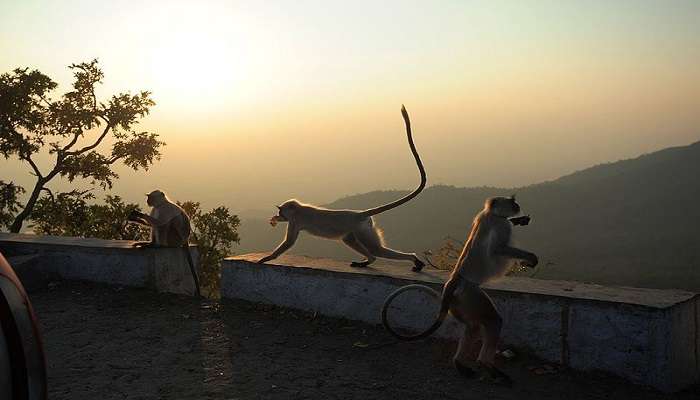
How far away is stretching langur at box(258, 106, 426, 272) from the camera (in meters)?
6.76

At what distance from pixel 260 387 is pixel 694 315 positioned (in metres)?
3.28

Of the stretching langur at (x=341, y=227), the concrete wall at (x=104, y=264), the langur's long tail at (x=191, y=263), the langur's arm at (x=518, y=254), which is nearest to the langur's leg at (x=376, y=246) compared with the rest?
the stretching langur at (x=341, y=227)

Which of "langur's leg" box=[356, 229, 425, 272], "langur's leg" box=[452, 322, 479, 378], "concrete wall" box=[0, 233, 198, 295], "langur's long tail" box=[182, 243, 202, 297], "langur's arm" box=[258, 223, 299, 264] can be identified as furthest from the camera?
"langur's long tail" box=[182, 243, 202, 297]

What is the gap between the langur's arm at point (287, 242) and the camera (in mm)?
6938

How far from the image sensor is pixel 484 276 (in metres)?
4.64

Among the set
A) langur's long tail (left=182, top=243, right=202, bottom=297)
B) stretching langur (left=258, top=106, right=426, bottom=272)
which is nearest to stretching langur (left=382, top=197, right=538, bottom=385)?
stretching langur (left=258, top=106, right=426, bottom=272)

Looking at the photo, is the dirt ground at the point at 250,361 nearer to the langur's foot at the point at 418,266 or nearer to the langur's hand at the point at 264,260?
the langur's hand at the point at 264,260

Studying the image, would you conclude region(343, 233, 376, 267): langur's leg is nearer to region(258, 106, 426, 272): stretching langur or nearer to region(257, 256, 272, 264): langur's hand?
region(258, 106, 426, 272): stretching langur

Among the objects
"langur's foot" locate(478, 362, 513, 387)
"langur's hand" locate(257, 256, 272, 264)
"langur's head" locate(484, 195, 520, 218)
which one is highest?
"langur's head" locate(484, 195, 520, 218)

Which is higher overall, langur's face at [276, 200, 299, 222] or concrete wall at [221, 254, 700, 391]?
langur's face at [276, 200, 299, 222]

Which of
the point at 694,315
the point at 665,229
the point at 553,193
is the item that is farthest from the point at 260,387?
Answer: the point at 553,193

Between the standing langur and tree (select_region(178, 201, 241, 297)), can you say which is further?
tree (select_region(178, 201, 241, 297))

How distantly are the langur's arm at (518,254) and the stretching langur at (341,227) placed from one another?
72.9 inches

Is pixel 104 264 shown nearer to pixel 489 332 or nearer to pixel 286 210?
pixel 286 210
